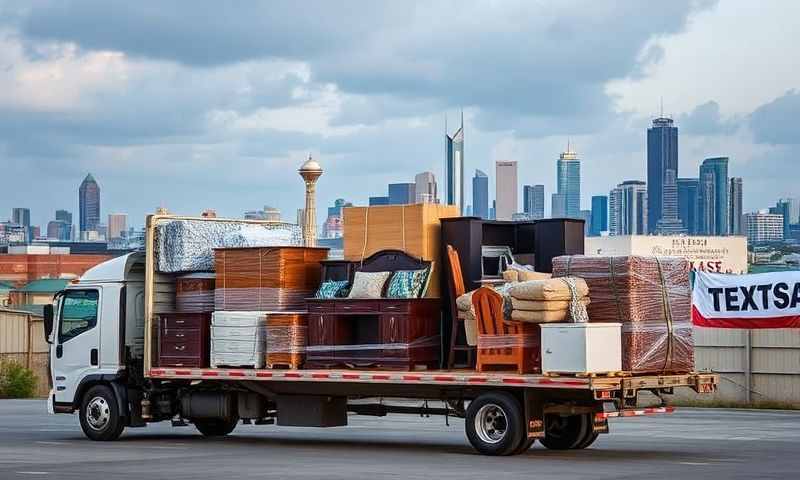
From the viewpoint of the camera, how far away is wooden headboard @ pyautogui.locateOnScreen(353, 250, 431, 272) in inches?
815

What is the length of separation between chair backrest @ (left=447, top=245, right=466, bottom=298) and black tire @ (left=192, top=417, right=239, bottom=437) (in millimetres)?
5837

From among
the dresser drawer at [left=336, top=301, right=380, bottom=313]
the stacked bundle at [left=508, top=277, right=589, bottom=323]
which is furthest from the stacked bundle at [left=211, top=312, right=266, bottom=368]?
the stacked bundle at [left=508, top=277, right=589, bottom=323]

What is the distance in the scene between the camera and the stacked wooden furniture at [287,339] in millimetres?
21328

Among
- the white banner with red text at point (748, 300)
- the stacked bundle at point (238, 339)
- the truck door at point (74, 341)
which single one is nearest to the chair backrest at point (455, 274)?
the stacked bundle at point (238, 339)

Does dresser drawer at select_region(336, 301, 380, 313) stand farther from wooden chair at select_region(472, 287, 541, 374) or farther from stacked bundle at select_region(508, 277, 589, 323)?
stacked bundle at select_region(508, 277, 589, 323)

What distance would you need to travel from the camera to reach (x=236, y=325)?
71.7 ft

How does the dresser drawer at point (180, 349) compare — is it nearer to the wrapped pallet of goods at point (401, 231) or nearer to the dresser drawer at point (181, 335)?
the dresser drawer at point (181, 335)

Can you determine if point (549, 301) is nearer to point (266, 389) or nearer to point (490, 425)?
point (490, 425)

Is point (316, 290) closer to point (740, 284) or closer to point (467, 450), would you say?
point (467, 450)

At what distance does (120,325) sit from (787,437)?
11654 millimetres

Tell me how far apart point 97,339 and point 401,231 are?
5969 mm

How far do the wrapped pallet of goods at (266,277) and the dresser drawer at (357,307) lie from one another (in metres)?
1.23

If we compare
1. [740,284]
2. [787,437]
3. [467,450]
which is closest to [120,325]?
[467,450]

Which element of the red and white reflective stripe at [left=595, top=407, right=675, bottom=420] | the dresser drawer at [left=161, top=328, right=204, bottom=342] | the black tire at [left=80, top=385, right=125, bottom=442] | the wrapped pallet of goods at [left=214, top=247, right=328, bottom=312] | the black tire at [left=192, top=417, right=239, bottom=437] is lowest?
the black tire at [left=192, top=417, right=239, bottom=437]
